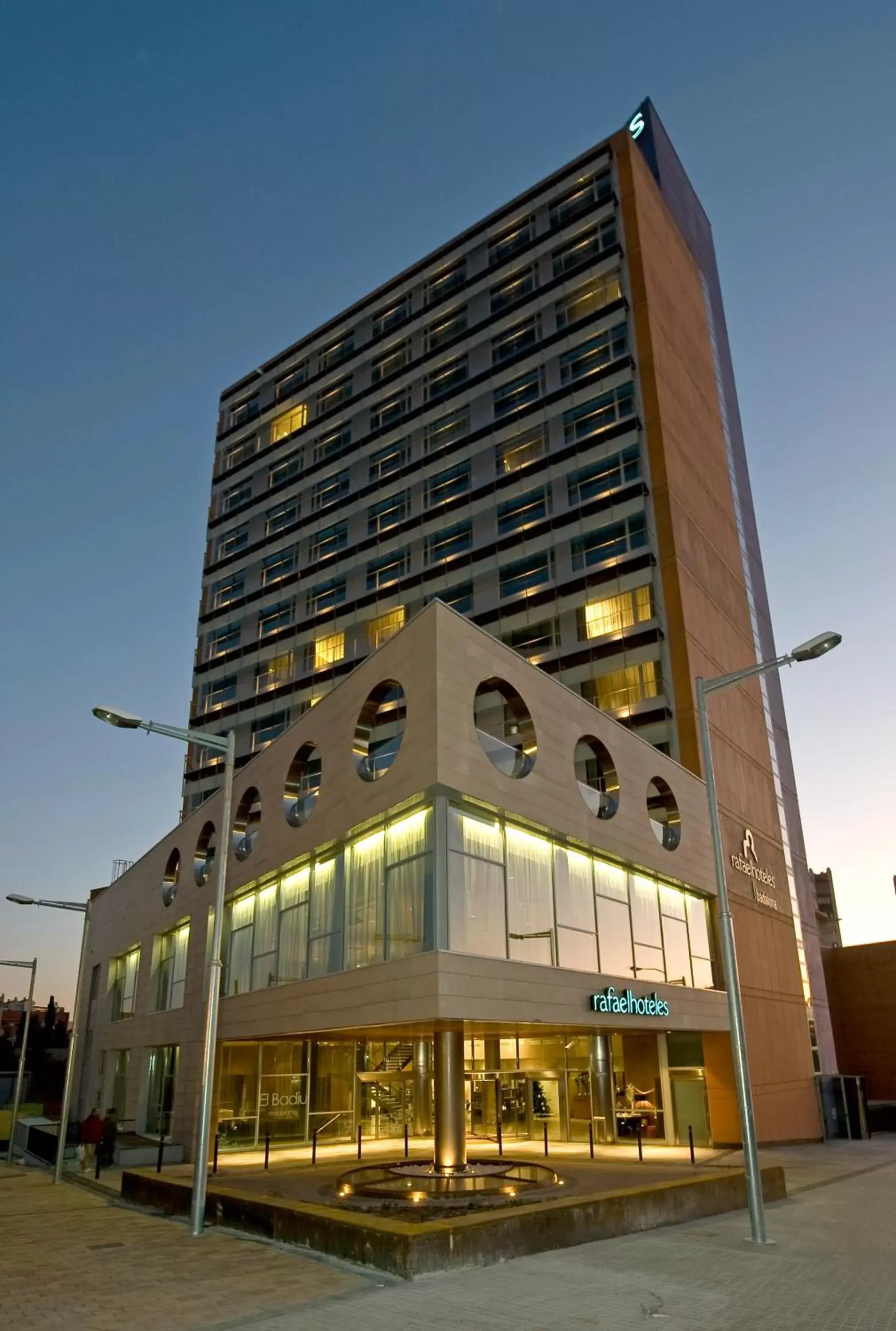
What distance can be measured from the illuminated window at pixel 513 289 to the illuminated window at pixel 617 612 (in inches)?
896

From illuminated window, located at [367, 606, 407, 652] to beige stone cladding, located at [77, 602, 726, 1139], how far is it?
22.9 metres

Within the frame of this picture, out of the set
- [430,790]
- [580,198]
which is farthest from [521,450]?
[430,790]

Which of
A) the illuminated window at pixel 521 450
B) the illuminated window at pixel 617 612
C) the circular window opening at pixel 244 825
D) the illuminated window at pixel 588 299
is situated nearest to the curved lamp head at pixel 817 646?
the circular window opening at pixel 244 825

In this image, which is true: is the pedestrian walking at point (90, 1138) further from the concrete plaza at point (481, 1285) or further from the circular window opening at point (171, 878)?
the concrete plaza at point (481, 1285)

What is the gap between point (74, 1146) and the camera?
36.2m

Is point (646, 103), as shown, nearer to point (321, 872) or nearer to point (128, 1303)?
point (321, 872)

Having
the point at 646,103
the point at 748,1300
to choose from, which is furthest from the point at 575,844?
the point at 646,103

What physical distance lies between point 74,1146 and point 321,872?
19.1 meters

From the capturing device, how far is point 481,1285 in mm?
12273

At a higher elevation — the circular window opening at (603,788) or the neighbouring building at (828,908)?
the neighbouring building at (828,908)

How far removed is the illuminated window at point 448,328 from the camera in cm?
6209

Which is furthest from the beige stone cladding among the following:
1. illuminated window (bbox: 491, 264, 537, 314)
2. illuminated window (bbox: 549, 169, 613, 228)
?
illuminated window (bbox: 549, 169, 613, 228)

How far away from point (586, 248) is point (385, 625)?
85.0ft

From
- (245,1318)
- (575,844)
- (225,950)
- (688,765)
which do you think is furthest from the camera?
(688,765)
